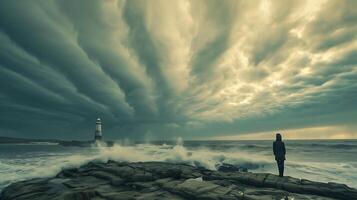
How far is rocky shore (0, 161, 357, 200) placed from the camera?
1070 centimetres

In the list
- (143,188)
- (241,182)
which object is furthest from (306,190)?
(143,188)

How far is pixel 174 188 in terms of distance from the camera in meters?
11.8

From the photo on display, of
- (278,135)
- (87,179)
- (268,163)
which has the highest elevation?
(278,135)

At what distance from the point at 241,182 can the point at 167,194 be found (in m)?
5.47

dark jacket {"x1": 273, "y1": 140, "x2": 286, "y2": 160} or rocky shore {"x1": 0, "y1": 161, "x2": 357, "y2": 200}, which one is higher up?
dark jacket {"x1": 273, "y1": 140, "x2": 286, "y2": 160}

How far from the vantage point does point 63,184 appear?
48.2 feet

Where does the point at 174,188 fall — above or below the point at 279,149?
below

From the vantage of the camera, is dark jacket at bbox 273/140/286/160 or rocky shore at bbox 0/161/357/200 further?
dark jacket at bbox 273/140/286/160

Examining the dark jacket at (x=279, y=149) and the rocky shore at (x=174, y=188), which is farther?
the dark jacket at (x=279, y=149)

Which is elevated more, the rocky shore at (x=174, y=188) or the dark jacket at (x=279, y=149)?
the dark jacket at (x=279, y=149)

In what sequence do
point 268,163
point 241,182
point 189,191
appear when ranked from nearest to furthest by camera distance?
point 189,191
point 241,182
point 268,163

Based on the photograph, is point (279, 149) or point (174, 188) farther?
point (279, 149)

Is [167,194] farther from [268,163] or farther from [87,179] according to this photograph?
[268,163]

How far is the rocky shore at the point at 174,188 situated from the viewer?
10.7m
